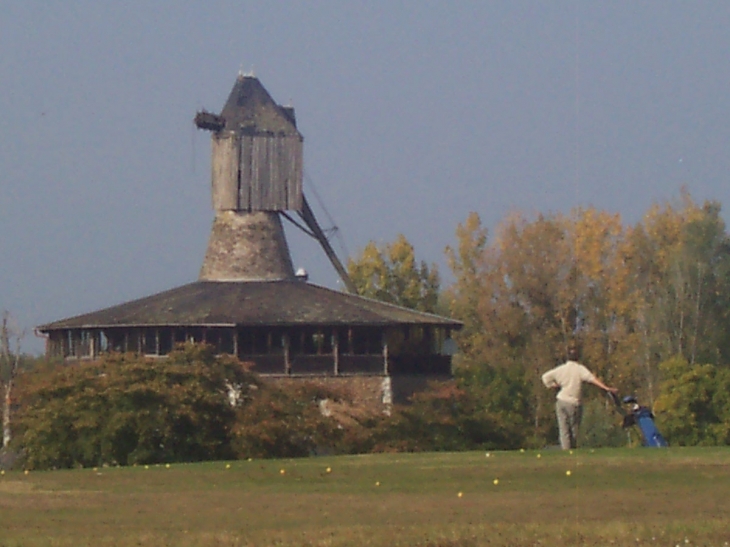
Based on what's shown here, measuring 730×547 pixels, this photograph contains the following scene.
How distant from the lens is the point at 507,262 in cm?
A: 9156

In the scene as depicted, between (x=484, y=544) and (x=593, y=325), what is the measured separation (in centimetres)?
7565

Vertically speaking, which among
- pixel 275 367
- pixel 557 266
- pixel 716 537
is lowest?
pixel 716 537

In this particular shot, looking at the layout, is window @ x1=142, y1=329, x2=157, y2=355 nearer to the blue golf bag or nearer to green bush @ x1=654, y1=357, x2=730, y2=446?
green bush @ x1=654, y1=357, x2=730, y2=446

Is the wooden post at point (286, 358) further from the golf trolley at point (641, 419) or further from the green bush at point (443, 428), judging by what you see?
the golf trolley at point (641, 419)

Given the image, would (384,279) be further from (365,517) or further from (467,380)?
(365,517)

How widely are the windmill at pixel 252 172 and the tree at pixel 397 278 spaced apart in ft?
76.5

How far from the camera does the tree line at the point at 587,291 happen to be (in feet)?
261

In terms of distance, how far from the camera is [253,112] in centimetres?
7281

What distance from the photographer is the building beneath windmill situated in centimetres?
6338

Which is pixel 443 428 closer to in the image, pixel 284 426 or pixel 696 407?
pixel 284 426

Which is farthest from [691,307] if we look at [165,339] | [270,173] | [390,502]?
[390,502]

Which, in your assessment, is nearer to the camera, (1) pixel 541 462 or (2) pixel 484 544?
(2) pixel 484 544

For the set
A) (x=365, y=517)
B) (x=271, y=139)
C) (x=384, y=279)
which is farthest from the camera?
(x=384, y=279)

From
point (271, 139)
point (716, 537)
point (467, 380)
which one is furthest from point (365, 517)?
point (271, 139)
